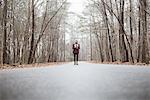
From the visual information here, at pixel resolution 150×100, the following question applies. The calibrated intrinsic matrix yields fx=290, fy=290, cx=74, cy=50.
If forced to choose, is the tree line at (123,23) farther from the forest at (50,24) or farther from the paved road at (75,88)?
the paved road at (75,88)

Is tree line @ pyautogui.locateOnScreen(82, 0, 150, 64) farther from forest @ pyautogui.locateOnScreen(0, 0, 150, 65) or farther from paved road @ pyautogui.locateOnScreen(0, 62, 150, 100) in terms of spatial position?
paved road @ pyautogui.locateOnScreen(0, 62, 150, 100)

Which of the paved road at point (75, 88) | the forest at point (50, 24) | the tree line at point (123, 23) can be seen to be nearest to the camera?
the paved road at point (75, 88)

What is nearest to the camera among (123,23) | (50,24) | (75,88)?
(75,88)

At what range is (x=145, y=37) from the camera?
72.0 feet

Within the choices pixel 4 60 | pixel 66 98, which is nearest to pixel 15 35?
pixel 4 60

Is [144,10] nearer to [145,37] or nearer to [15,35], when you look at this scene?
[145,37]

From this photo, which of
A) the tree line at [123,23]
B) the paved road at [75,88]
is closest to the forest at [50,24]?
the tree line at [123,23]

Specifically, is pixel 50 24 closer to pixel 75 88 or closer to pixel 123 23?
pixel 123 23

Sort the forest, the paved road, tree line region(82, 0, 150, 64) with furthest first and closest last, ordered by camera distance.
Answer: the forest < tree line region(82, 0, 150, 64) < the paved road

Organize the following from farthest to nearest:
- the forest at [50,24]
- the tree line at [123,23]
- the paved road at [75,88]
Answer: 1. the forest at [50,24]
2. the tree line at [123,23]
3. the paved road at [75,88]

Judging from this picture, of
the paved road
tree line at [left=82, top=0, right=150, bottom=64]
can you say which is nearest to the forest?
tree line at [left=82, top=0, right=150, bottom=64]

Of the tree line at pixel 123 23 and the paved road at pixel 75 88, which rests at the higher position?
the tree line at pixel 123 23

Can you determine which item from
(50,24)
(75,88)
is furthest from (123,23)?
(75,88)

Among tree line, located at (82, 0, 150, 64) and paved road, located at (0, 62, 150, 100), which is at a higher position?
tree line, located at (82, 0, 150, 64)
